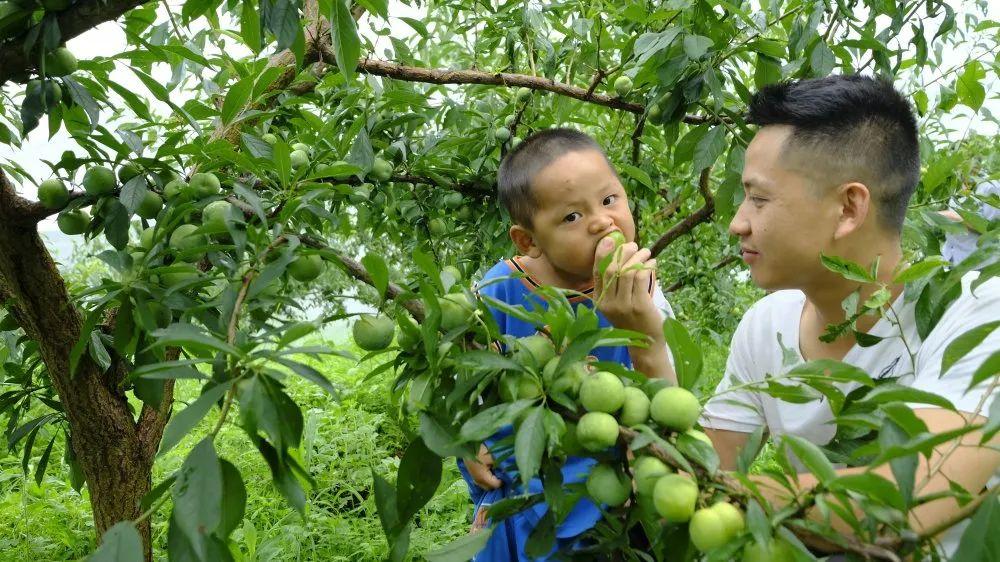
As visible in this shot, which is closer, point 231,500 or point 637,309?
point 231,500

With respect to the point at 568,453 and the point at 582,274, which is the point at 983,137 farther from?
the point at 568,453

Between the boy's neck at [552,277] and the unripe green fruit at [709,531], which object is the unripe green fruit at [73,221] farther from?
the unripe green fruit at [709,531]

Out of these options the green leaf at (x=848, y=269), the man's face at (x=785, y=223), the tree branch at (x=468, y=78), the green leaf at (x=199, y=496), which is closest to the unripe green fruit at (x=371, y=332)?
the green leaf at (x=199, y=496)

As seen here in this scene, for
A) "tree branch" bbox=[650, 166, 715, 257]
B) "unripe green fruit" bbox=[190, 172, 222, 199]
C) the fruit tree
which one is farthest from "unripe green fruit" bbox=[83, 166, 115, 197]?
"tree branch" bbox=[650, 166, 715, 257]

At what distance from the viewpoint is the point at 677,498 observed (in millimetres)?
687

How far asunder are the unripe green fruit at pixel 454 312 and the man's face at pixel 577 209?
0.68m

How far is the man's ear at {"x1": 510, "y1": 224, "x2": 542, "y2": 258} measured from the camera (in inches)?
67.8

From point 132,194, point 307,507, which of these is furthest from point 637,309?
point 307,507

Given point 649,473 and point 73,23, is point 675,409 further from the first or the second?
point 73,23

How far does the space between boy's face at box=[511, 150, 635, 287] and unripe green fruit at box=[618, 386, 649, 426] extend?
74 centimetres

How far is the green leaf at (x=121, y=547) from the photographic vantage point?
2.25 ft

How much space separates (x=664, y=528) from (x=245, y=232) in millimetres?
582

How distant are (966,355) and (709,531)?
0.65 m

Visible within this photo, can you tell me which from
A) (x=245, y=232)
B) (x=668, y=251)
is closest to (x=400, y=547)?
(x=245, y=232)
